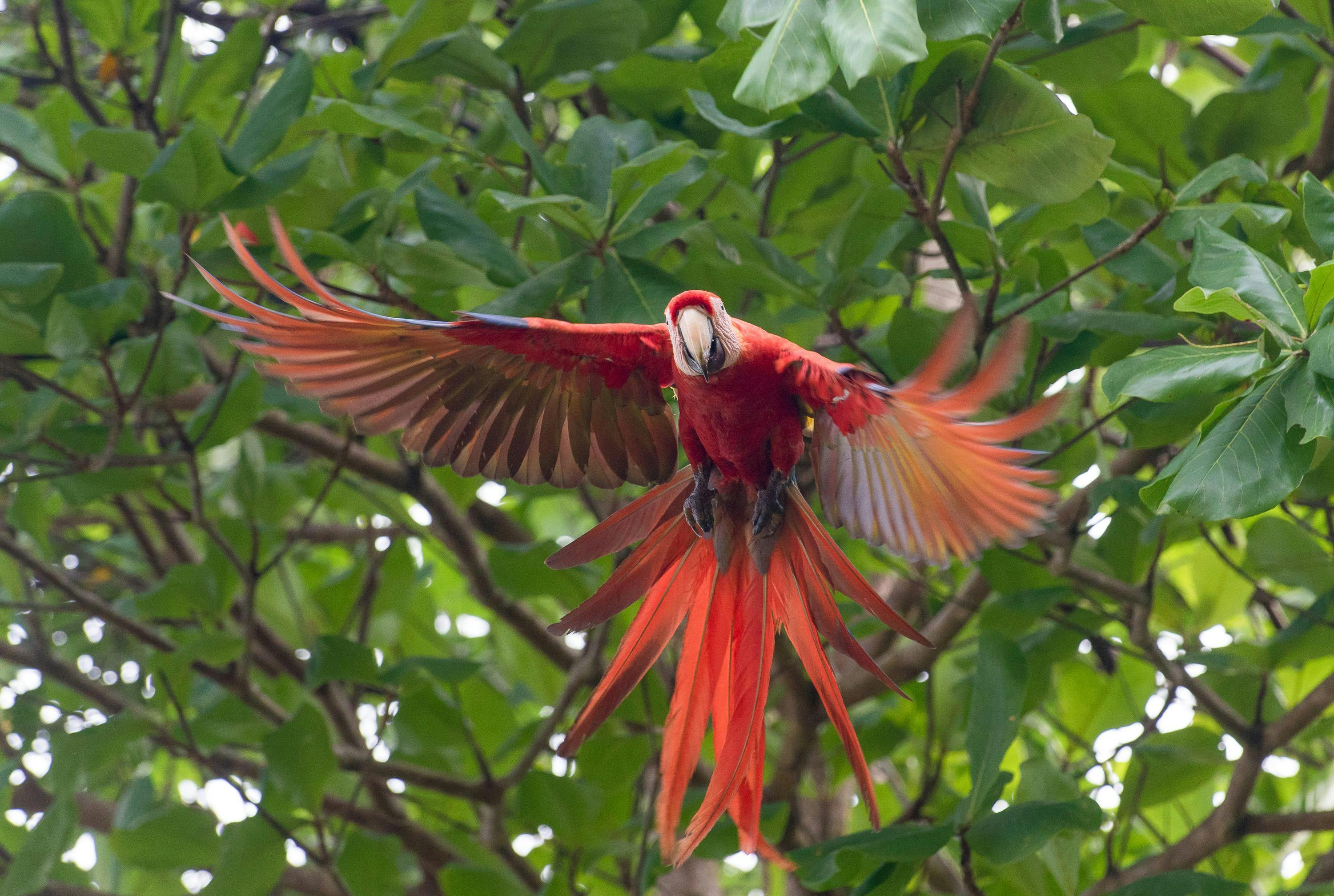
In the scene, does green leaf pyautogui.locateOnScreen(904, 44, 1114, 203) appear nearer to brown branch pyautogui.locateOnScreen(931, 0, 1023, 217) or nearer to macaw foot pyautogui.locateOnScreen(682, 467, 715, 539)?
brown branch pyautogui.locateOnScreen(931, 0, 1023, 217)

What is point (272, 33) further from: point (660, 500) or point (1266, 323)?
point (1266, 323)

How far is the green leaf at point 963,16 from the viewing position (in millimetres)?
1029

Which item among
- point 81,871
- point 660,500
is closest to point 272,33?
point 660,500

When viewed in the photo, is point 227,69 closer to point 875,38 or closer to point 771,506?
point 771,506

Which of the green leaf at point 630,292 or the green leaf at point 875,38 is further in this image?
the green leaf at point 630,292

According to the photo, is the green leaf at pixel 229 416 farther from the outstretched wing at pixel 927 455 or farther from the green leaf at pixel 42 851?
the outstretched wing at pixel 927 455

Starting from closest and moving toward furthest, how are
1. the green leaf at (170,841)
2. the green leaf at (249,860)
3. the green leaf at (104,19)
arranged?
1. the green leaf at (249,860)
2. the green leaf at (170,841)
3. the green leaf at (104,19)

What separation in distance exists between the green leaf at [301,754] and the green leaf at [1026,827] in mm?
987

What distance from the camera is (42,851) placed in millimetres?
1738

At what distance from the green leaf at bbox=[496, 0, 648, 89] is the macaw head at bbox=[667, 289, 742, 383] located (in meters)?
0.59

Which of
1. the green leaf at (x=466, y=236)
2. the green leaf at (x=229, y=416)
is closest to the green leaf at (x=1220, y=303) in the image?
the green leaf at (x=466, y=236)

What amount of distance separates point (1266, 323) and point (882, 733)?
1186 millimetres

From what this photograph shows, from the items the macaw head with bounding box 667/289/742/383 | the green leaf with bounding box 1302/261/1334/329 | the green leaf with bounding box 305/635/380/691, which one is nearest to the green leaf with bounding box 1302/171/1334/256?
the green leaf with bounding box 1302/261/1334/329

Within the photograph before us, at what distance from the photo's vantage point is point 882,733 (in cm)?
202
